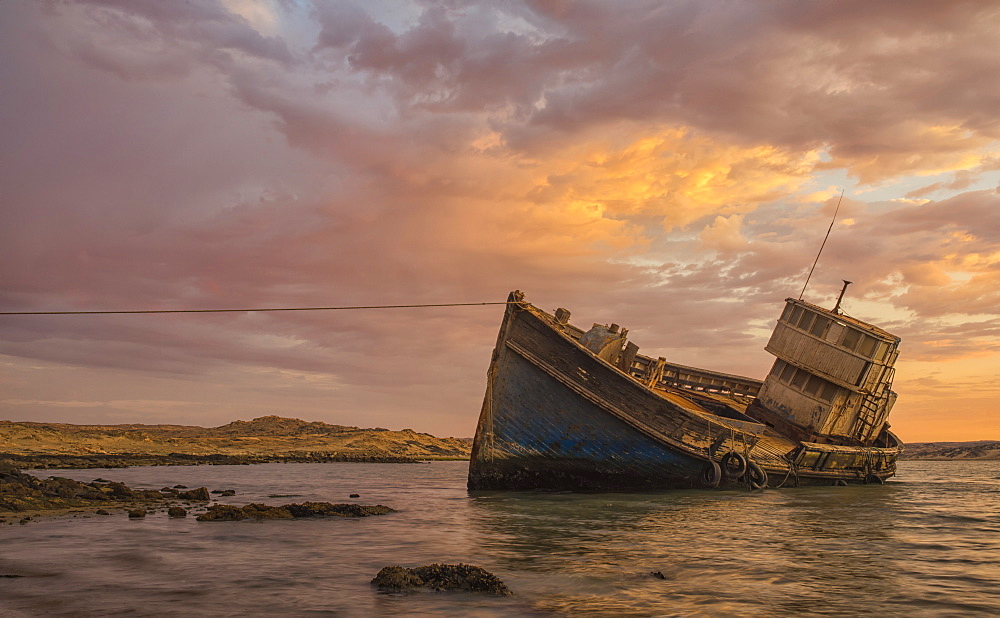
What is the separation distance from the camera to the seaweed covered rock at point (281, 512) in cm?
1442

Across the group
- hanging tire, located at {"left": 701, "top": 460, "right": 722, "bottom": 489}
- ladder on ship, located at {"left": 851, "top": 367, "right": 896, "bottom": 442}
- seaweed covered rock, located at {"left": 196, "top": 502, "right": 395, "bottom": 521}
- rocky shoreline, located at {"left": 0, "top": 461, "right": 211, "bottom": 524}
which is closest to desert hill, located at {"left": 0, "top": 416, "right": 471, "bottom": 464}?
rocky shoreline, located at {"left": 0, "top": 461, "right": 211, "bottom": 524}

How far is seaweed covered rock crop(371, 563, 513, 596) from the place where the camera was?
775 cm

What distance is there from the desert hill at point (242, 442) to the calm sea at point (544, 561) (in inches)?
1293

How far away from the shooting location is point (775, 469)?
20062 mm

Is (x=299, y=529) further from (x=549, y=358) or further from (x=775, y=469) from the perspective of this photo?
(x=775, y=469)

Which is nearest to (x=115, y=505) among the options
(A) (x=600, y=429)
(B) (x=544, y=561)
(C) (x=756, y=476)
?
(B) (x=544, y=561)

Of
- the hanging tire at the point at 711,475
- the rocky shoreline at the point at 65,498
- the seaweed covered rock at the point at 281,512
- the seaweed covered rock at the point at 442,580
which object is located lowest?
the rocky shoreline at the point at 65,498

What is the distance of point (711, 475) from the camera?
18.7m

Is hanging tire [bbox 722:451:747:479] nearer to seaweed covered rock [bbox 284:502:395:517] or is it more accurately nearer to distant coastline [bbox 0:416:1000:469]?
seaweed covered rock [bbox 284:502:395:517]

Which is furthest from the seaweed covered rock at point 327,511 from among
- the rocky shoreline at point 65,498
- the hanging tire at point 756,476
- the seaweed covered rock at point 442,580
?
the hanging tire at point 756,476

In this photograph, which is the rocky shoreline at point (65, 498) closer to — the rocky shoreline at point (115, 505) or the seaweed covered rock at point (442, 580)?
the rocky shoreline at point (115, 505)

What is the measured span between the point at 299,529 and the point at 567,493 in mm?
8382

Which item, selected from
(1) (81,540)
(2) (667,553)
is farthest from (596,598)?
(1) (81,540)

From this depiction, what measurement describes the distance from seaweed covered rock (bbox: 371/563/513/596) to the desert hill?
1494 inches
